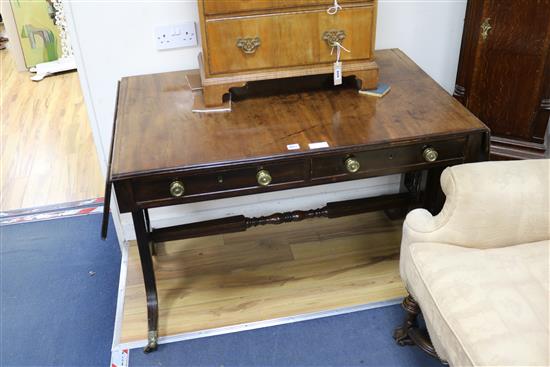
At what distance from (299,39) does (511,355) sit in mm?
1079

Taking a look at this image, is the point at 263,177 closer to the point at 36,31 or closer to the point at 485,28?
the point at 485,28

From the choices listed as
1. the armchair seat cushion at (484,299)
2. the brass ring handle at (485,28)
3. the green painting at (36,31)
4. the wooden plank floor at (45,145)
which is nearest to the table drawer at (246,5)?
the brass ring handle at (485,28)

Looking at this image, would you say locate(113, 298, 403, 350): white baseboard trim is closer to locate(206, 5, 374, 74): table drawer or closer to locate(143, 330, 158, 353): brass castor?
→ locate(143, 330, 158, 353): brass castor

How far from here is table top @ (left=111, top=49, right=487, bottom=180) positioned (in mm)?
1514

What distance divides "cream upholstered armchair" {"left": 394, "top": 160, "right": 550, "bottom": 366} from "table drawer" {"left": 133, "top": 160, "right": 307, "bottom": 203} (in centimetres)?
38

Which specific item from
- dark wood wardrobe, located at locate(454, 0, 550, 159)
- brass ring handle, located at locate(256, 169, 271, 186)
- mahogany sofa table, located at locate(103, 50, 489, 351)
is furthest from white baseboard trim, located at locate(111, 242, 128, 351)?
dark wood wardrobe, located at locate(454, 0, 550, 159)

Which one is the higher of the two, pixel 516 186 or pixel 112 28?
pixel 112 28

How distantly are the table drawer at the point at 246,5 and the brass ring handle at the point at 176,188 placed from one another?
524 millimetres

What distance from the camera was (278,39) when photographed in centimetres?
168

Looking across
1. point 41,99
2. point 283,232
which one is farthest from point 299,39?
point 41,99

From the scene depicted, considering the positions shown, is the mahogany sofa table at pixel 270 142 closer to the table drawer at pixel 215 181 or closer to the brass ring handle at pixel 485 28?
the table drawer at pixel 215 181

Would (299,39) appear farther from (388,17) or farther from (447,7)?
(447,7)

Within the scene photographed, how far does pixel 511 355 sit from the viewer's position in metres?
1.21

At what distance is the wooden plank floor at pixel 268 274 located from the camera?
1.93m
